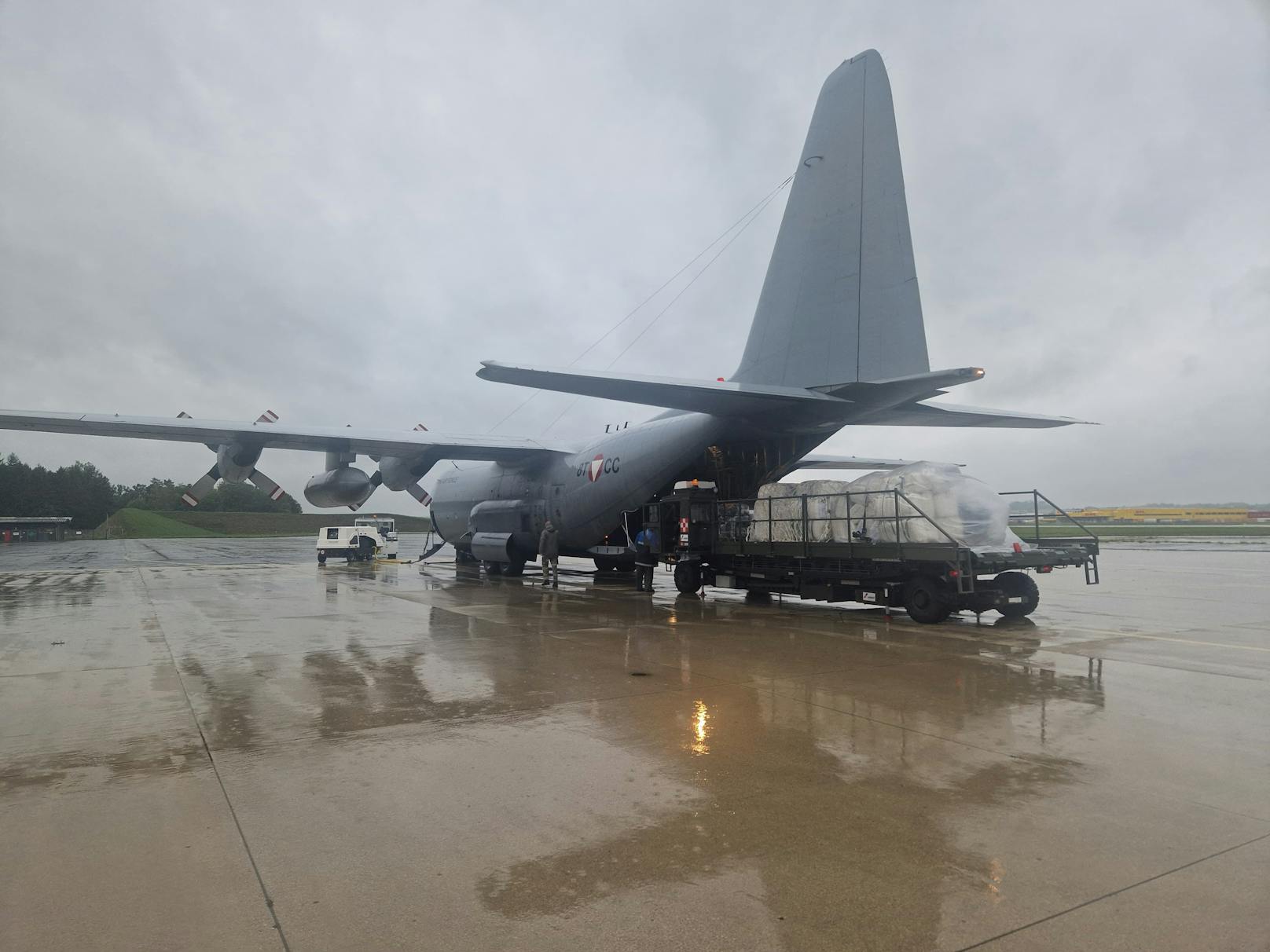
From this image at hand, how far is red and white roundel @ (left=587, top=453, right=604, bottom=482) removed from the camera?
18984 millimetres

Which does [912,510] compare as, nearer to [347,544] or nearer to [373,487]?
[373,487]

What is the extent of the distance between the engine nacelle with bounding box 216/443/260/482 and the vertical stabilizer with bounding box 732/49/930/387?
42.9 ft

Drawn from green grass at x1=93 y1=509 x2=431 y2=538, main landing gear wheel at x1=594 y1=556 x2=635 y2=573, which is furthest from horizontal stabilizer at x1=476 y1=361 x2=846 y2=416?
green grass at x1=93 y1=509 x2=431 y2=538

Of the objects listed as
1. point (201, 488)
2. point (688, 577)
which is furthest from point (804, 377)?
point (201, 488)

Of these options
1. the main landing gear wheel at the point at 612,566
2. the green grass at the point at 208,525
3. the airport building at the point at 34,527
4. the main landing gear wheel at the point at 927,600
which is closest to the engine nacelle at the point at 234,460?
the main landing gear wheel at the point at 612,566

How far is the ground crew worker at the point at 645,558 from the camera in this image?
1714cm

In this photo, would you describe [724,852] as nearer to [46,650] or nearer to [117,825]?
[117,825]

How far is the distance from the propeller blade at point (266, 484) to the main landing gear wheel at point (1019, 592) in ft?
53.3

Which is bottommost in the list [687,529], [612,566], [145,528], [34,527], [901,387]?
[612,566]

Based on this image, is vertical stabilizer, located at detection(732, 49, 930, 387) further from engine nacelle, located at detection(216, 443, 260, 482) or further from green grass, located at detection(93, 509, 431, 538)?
green grass, located at detection(93, 509, 431, 538)

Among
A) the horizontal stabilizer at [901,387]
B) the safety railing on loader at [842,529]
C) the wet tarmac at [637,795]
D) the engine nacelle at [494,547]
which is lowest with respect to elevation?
the wet tarmac at [637,795]

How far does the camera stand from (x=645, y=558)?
57.4ft

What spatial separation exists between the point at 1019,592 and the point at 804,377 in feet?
15.7

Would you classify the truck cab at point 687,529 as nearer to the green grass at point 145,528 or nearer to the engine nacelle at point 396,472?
the engine nacelle at point 396,472
